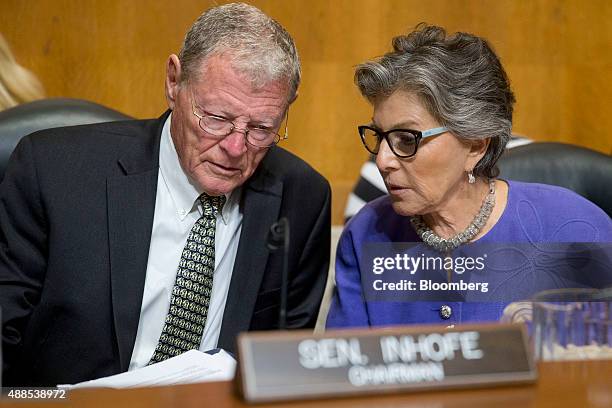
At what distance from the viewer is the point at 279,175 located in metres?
2.11

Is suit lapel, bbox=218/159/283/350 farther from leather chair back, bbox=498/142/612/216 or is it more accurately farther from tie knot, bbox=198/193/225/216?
leather chair back, bbox=498/142/612/216

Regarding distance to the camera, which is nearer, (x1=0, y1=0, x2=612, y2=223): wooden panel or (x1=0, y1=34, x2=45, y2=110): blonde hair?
(x1=0, y1=34, x2=45, y2=110): blonde hair

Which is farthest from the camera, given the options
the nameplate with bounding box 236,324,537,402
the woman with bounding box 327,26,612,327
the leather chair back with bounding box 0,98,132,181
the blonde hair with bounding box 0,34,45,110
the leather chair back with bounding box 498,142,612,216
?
the blonde hair with bounding box 0,34,45,110

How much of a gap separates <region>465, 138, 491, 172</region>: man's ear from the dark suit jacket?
477 mm

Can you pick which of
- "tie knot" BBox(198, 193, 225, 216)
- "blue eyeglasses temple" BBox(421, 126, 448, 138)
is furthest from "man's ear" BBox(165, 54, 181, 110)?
"blue eyeglasses temple" BBox(421, 126, 448, 138)

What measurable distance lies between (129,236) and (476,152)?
0.80 meters

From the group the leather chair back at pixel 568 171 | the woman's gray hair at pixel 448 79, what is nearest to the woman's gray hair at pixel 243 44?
the woman's gray hair at pixel 448 79

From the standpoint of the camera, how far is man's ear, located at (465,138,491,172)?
1958mm

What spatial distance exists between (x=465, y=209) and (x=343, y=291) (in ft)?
1.09

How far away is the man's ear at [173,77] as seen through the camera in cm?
192

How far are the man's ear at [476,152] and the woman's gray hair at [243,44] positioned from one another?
0.44 meters

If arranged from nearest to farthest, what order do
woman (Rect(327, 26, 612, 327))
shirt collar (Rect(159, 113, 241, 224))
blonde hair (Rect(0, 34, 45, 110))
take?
1. woman (Rect(327, 26, 612, 327))
2. shirt collar (Rect(159, 113, 241, 224))
3. blonde hair (Rect(0, 34, 45, 110))

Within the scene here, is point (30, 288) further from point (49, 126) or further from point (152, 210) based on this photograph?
point (49, 126)

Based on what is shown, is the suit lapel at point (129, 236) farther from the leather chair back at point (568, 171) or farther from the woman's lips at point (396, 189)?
the leather chair back at point (568, 171)
